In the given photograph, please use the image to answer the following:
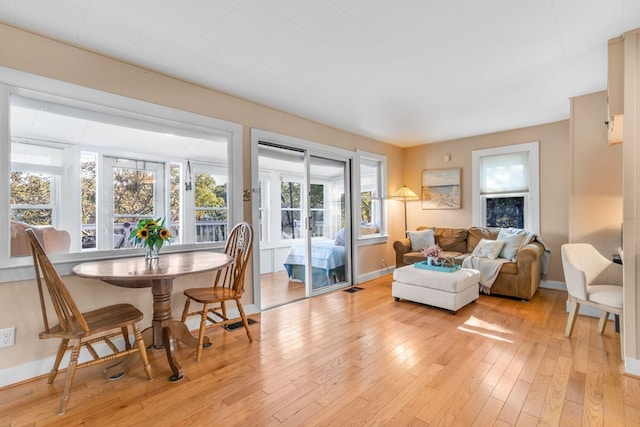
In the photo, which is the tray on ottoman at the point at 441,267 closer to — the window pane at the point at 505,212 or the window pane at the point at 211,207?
the window pane at the point at 505,212

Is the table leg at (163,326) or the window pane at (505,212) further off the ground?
the window pane at (505,212)

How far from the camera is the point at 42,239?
2264 millimetres

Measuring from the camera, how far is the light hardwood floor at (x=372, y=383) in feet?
5.51

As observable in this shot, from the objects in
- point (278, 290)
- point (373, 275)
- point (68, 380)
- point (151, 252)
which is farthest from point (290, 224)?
point (68, 380)

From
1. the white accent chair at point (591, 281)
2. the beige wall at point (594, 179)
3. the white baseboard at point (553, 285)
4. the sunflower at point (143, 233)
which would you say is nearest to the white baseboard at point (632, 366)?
the white accent chair at point (591, 281)

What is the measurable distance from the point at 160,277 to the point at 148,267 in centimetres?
31

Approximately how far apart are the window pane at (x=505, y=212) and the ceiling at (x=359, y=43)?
1.65 metres

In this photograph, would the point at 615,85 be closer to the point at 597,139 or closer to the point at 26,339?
the point at 597,139

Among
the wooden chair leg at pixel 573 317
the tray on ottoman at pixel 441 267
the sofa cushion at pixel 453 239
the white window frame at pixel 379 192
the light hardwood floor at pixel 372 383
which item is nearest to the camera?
the light hardwood floor at pixel 372 383

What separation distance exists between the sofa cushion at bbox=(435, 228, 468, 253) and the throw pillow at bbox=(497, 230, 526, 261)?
71 centimetres

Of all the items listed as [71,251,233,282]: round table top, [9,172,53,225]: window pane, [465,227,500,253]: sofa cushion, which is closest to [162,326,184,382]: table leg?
[71,251,233,282]: round table top

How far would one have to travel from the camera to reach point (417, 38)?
2.24 meters

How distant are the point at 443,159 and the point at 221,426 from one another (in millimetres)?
5177

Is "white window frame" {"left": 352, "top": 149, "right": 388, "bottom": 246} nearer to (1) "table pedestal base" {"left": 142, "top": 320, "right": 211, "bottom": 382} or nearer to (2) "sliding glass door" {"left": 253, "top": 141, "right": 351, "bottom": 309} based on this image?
(2) "sliding glass door" {"left": 253, "top": 141, "right": 351, "bottom": 309}
